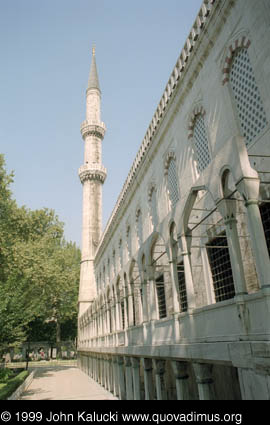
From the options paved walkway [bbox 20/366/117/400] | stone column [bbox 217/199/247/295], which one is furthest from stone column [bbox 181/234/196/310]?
paved walkway [bbox 20/366/117/400]

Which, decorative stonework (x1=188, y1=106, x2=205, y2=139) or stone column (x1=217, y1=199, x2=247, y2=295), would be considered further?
decorative stonework (x1=188, y1=106, x2=205, y2=139)

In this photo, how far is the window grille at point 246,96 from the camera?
879cm

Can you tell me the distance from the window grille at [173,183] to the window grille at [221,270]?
348cm

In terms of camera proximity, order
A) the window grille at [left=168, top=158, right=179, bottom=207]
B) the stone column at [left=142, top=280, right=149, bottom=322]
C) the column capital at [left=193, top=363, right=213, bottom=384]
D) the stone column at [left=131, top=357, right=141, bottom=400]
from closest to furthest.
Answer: the column capital at [left=193, top=363, right=213, bottom=384] < the stone column at [left=142, top=280, right=149, bottom=322] < the stone column at [left=131, top=357, right=141, bottom=400] < the window grille at [left=168, top=158, right=179, bottom=207]

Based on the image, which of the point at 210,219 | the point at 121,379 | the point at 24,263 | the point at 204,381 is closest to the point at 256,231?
the point at 204,381

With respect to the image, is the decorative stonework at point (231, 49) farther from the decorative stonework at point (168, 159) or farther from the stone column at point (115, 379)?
the stone column at point (115, 379)

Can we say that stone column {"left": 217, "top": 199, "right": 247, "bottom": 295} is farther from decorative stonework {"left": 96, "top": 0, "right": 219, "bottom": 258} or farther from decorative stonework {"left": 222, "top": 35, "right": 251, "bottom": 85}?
decorative stonework {"left": 96, "top": 0, "right": 219, "bottom": 258}

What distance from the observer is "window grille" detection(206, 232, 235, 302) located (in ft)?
33.3

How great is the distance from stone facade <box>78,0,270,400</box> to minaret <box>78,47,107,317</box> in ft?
62.8

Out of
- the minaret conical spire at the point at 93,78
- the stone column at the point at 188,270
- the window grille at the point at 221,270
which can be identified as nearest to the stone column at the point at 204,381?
the stone column at the point at 188,270

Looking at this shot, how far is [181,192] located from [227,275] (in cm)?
408

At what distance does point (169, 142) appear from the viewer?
14266mm

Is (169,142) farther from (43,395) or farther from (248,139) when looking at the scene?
(43,395)

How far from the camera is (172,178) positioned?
14.4 metres
